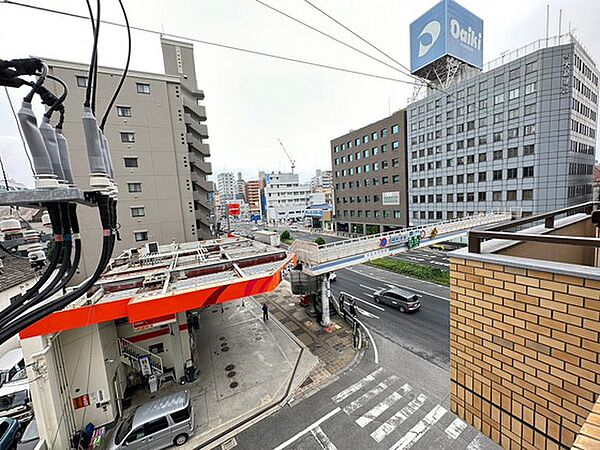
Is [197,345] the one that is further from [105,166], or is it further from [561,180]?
[561,180]

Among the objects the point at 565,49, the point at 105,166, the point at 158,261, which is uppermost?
the point at 565,49

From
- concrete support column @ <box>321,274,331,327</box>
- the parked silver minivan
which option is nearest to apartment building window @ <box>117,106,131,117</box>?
concrete support column @ <box>321,274,331,327</box>

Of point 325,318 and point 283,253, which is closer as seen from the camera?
point 283,253

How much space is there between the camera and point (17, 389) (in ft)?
33.3

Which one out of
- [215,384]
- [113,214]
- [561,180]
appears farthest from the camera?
[561,180]

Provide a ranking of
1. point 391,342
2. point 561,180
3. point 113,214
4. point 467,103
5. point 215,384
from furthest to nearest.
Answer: point 467,103 → point 561,180 → point 391,342 → point 215,384 → point 113,214

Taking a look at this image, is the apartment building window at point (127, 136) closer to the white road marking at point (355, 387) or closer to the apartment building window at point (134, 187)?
the apartment building window at point (134, 187)

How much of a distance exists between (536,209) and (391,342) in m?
26.6

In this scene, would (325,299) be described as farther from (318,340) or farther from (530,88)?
(530,88)

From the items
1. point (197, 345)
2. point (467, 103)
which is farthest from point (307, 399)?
point (467, 103)

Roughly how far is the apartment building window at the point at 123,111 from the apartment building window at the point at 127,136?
4.66 ft

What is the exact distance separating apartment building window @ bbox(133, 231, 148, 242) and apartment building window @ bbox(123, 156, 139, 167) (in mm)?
5892

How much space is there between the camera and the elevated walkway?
45.8 feet

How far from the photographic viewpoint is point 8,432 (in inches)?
344
